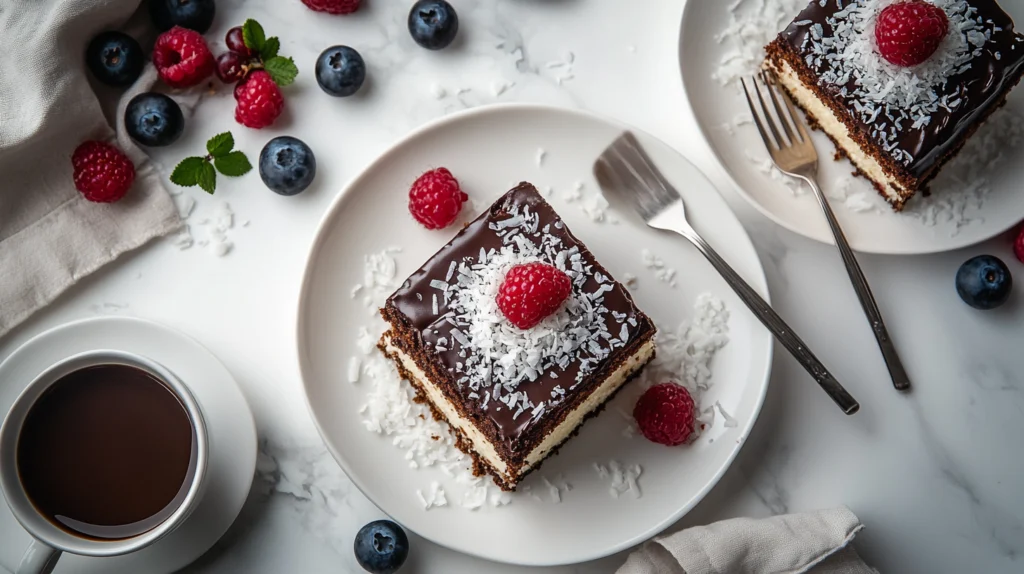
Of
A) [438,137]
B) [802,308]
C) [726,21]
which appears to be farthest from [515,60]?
[802,308]

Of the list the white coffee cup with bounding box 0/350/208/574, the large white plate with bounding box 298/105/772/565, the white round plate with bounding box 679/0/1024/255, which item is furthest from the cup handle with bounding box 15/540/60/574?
the white round plate with bounding box 679/0/1024/255

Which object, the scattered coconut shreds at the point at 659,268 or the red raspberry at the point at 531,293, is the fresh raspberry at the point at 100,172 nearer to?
the red raspberry at the point at 531,293

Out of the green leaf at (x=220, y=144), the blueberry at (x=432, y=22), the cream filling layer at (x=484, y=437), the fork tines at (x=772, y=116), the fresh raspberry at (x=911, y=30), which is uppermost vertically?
the fresh raspberry at (x=911, y=30)

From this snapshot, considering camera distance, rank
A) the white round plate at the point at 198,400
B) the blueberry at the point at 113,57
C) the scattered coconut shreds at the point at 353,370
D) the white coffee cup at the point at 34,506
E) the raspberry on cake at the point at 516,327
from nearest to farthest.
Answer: the white coffee cup at the point at 34,506
the raspberry on cake at the point at 516,327
the white round plate at the point at 198,400
the scattered coconut shreds at the point at 353,370
the blueberry at the point at 113,57

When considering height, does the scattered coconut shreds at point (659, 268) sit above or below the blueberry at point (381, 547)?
above

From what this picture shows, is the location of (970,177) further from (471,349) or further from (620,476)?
(471,349)

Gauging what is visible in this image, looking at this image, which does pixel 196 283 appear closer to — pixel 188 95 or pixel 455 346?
pixel 188 95

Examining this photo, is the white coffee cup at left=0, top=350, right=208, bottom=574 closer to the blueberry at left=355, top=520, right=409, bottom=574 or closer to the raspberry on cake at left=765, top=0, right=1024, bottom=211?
the blueberry at left=355, top=520, right=409, bottom=574

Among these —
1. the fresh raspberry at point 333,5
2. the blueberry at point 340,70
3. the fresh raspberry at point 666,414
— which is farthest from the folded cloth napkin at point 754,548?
the fresh raspberry at point 333,5

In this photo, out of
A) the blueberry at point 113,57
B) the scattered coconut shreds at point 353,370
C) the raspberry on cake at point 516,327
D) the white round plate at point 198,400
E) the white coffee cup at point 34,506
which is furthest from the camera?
the blueberry at point 113,57
